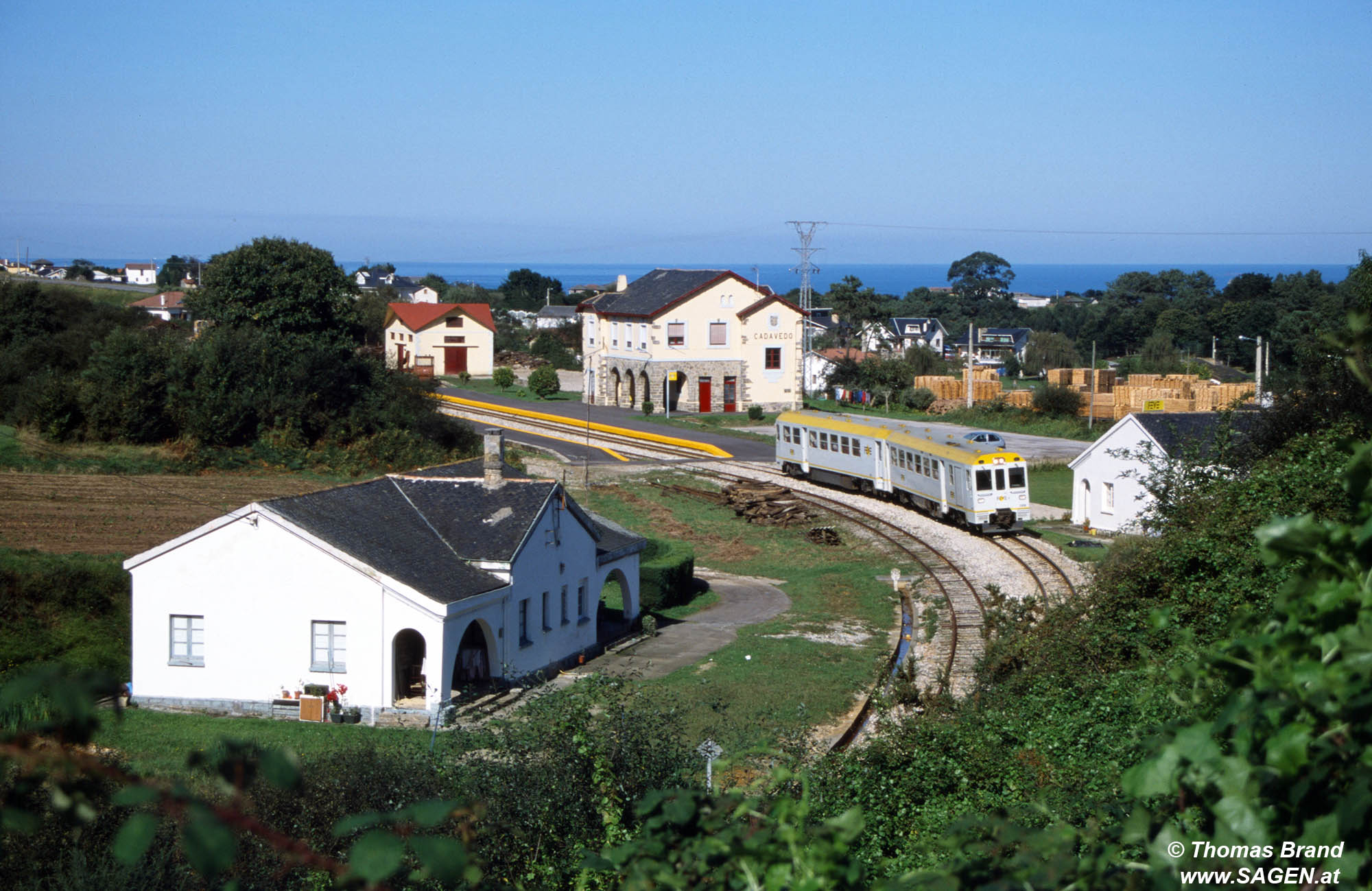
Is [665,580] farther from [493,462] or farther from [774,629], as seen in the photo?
[493,462]

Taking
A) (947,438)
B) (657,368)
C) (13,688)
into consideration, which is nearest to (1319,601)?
(13,688)

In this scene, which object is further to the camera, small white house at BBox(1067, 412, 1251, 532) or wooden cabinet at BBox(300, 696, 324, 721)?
small white house at BBox(1067, 412, 1251, 532)

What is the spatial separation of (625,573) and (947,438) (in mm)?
13613

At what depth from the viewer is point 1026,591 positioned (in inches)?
1050

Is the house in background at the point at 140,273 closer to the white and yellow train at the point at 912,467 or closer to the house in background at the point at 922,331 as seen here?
the house in background at the point at 922,331

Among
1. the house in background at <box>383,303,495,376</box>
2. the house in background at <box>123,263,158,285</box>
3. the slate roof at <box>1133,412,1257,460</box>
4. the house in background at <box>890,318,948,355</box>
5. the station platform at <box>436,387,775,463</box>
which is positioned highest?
the house in background at <box>123,263,158,285</box>

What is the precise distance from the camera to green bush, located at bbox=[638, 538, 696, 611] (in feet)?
93.7

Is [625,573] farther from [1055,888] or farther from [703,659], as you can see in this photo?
[1055,888]

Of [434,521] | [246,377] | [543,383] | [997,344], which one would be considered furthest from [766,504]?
[997,344]

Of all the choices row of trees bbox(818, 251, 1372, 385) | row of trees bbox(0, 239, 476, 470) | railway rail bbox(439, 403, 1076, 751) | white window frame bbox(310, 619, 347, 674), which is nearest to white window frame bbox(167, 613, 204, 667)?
white window frame bbox(310, 619, 347, 674)

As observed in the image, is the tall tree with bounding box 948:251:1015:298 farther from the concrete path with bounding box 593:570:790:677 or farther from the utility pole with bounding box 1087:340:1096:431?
the concrete path with bounding box 593:570:790:677

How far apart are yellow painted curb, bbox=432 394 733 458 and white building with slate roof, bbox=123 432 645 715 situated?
92.2 feet

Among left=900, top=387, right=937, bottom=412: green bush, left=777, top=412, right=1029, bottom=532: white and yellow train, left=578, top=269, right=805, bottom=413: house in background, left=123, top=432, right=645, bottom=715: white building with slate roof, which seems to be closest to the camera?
left=123, top=432, right=645, bottom=715: white building with slate roof

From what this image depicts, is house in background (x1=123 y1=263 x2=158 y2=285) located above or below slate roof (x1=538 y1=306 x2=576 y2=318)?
above
